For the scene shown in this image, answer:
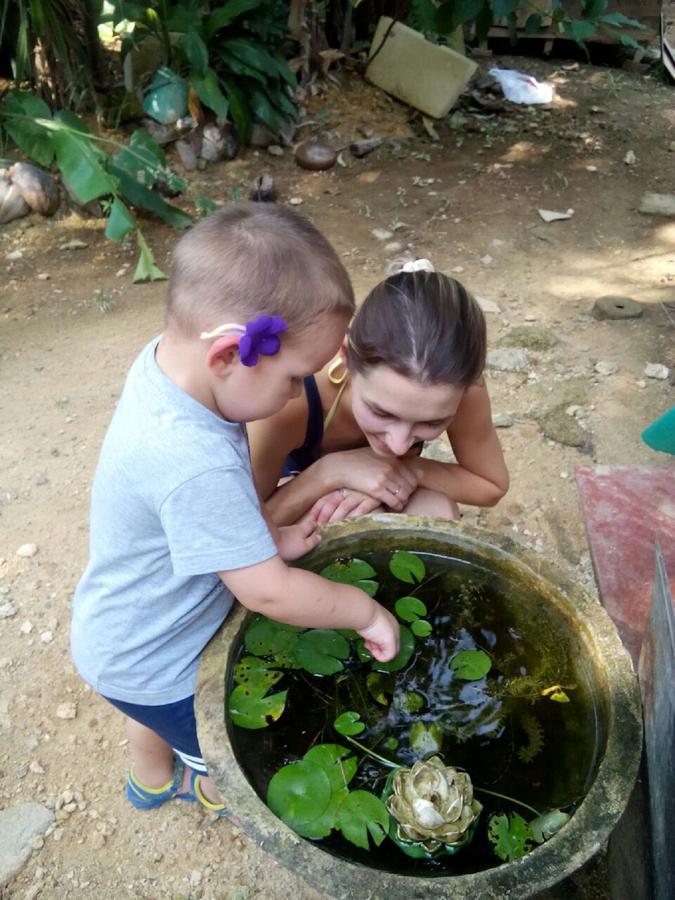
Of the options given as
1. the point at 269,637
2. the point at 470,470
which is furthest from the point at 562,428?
the point at 269,637

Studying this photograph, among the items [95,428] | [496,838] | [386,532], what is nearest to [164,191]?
[95,428]

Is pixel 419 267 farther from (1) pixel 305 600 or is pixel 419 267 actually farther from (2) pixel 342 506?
(1) pixel 305 600

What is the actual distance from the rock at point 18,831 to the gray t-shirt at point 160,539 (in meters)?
0.56

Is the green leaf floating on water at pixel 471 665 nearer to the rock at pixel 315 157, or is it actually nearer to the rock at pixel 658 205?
the rock at pixel 658 205

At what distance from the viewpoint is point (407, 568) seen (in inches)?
55.7

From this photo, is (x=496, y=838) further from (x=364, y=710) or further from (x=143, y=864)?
(x=143, y=864)

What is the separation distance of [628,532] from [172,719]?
1.30 meters

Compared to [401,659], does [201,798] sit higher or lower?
lower

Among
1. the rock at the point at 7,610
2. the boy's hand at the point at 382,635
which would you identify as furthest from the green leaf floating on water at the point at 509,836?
the rock at the point at 7,610

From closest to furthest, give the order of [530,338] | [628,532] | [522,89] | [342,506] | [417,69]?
1. [342,506]
2. [628,532]
3. [530,338]
4. [417,69]
5. [522,89]

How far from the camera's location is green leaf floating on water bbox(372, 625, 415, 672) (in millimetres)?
1318

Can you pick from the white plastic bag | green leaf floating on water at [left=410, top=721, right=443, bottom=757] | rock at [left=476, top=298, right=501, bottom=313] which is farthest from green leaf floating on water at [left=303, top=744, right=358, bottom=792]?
the white plastic bag

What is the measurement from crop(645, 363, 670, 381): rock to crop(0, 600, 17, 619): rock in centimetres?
242

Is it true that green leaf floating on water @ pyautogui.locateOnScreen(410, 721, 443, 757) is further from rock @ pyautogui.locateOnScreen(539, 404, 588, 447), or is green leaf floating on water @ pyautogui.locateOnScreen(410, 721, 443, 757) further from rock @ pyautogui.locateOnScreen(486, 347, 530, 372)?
rock @ pyautogui.locateOnScreen(486, 347, 530, 372)
